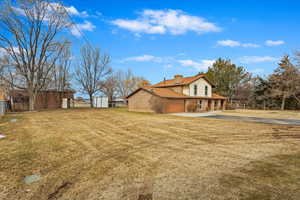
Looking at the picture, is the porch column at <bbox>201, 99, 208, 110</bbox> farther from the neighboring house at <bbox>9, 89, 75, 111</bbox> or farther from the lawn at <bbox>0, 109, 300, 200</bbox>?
the neighboring house at <bbox>9, 89, 75, 111</bbox>

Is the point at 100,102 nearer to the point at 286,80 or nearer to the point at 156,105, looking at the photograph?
the point at 156,105

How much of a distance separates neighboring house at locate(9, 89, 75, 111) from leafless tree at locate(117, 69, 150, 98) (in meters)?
15.0

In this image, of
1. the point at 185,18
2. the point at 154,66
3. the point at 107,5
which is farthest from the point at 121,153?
the point at 154,66

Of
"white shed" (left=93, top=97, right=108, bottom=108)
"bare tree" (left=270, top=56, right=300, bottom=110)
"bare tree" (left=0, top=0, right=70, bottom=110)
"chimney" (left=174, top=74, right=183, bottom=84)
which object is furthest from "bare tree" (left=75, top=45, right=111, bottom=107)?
"bare tree" (left=270, top=56, right=300, bottom=110)

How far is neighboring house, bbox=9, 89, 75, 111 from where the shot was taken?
22.8 meters

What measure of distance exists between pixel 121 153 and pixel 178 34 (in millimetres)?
18750

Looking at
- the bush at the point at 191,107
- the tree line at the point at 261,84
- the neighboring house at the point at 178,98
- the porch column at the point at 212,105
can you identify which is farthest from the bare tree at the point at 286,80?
the bush at the point at 191,107

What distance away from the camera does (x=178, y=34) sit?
19891mm

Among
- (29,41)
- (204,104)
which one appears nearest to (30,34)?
(29,41)

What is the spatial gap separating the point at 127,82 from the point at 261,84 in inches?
1253

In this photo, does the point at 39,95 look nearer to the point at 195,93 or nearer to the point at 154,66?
the point at 154,66

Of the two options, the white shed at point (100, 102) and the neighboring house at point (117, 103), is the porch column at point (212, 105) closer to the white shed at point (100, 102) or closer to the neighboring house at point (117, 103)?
the neighboring house at point (117, 103)

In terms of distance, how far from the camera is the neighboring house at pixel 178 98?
19.3 metres

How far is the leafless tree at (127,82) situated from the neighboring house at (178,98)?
19640 mm
